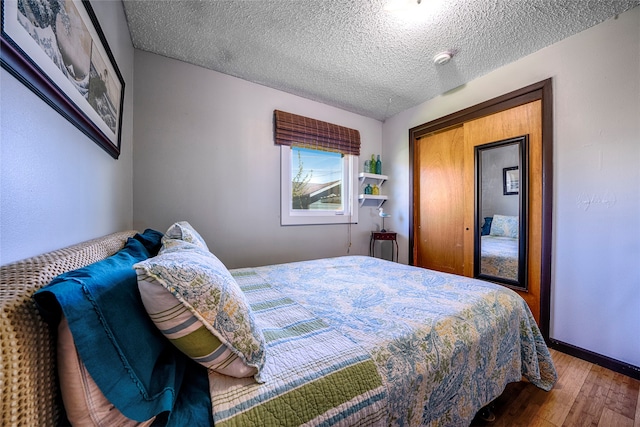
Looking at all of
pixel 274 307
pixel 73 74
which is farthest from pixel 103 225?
pixel 274 307

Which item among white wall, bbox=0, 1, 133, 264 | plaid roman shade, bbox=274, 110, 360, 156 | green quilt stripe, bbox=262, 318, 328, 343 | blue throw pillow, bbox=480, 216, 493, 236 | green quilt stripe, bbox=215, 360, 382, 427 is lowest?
green quilt stripe, bbox=215, 360, 382, 427

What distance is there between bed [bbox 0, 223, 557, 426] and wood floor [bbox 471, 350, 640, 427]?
5.2 inches

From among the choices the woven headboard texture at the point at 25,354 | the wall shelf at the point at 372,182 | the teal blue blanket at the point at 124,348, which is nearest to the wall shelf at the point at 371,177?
the wall shelf at the point at 372,182

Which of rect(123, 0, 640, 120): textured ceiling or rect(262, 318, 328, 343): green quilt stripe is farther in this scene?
rect(123, 0, 640, 120): textured ceiling

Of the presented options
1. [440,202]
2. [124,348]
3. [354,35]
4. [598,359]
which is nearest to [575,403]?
[598,359]

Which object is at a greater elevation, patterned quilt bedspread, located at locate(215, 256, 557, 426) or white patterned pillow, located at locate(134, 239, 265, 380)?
white patterned pillow, located at locate(134, 239, 265, 380)

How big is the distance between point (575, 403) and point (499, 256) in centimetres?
127

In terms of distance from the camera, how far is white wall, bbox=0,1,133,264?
23.2 inches

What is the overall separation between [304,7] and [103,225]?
6.38 feet

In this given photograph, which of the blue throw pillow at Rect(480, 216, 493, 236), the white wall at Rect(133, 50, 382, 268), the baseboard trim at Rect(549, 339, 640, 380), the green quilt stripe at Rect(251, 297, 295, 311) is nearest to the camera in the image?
the green quilt stripe at Rect(251, 297, 295, 311)

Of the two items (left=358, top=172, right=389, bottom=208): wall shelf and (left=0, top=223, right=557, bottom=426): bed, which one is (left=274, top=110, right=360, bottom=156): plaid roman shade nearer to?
(left=358, top=172, right=389, bottom=208): wall shelf

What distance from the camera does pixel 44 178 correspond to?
74 centimetres

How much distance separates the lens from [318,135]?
2938 millimetres

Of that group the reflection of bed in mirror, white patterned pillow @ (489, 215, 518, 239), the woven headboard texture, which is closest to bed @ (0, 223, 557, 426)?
the woven headboard texture
